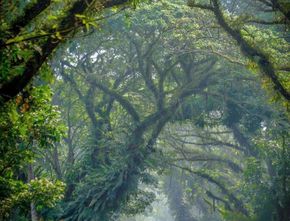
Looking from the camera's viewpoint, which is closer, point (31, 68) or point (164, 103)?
point (31, 68)

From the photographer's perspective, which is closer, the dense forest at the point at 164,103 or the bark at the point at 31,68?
the bark at the point at 31,68

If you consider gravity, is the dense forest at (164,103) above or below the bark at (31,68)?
above

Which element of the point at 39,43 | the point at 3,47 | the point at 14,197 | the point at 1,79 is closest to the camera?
the point at 3,47

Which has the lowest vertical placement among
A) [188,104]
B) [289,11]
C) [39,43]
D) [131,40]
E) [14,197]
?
[14,197]

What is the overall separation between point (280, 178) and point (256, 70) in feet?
16.8

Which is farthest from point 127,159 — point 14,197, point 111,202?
point 14,197

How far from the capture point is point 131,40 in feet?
59.0

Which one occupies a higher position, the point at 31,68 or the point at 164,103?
the point at 164,103

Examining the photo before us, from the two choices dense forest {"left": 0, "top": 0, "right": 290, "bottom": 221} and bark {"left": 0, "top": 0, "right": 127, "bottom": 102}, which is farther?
dense forest {"left": 0, "top": 0, "right": 290, "bottom": 221}

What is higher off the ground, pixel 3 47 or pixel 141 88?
pixel 141 88

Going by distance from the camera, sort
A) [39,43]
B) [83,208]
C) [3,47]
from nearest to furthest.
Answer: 1. [3,47]
2. [39,43]
3. [83,208]

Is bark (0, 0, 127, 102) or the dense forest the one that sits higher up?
the dense forest

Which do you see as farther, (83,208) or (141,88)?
(141,88)

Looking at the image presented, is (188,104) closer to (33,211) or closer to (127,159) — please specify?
(127,159)
